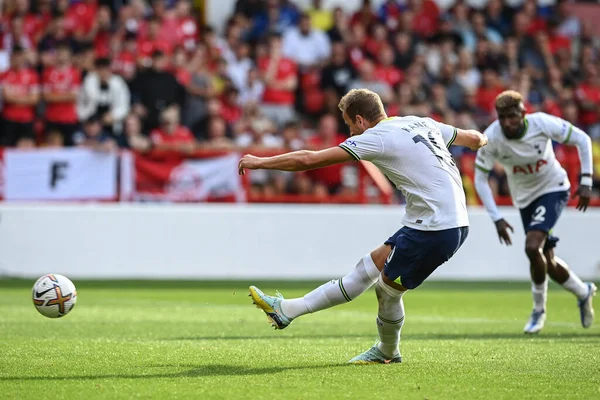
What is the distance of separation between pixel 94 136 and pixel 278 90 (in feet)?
13.3

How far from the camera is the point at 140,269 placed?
18.0 metres

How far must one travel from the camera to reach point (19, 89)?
18.5m

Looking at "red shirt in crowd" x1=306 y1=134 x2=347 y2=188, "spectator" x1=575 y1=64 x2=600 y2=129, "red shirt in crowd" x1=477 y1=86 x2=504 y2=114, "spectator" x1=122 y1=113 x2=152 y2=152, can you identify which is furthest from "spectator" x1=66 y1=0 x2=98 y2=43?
"spectator" x1=575 y1=64 x2=600 y2=129

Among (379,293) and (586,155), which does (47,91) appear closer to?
(586,155)

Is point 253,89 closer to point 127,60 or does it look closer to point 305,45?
point 305,45

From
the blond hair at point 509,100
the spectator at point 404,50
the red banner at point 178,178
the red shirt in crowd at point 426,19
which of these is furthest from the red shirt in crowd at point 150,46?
the blond hair at point 509,100

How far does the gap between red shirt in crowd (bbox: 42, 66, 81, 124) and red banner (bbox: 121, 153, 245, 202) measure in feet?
5.45

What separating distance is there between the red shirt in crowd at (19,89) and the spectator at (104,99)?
0.85m

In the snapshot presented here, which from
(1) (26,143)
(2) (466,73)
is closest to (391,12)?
(2) (466,73)

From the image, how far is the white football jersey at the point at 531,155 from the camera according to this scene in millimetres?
11062

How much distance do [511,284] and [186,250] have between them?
5549 mm

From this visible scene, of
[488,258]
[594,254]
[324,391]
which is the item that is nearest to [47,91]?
[488,258]

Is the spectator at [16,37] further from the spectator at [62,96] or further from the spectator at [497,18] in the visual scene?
the spectator at [497,18]

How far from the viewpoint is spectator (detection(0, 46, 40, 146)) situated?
18.4 metres
